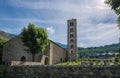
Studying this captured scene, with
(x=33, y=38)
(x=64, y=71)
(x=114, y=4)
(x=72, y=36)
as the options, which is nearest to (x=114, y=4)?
(x=114, y=4)

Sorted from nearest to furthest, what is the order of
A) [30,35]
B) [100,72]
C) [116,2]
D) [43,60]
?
[100,72]
[116,2]
[30,35]
[43,60]

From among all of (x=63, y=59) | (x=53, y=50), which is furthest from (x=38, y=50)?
(x=63, y=59)

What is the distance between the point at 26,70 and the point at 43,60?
4548cm

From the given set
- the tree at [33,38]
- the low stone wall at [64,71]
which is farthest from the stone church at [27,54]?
the low stone wall at [64,71]

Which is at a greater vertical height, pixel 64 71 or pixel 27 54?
pixel 27 54

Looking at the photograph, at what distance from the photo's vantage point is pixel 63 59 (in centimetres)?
9600

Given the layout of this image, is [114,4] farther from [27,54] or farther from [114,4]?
[27,54]

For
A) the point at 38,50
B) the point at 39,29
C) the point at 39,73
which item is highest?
the point at 39,29

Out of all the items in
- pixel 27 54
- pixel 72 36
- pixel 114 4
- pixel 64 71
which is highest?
pixel 72 36

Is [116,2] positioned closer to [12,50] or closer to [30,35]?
[30,35]

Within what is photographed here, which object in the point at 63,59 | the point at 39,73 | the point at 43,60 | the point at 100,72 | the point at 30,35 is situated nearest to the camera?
the point at 100,72

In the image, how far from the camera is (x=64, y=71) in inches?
1113

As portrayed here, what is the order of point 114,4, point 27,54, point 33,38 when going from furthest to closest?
point 27,54 → point 33,38 → point 114,4

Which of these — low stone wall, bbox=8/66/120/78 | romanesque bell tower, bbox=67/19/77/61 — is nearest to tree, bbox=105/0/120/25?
low stone wall, bbox=8/66/120/78
